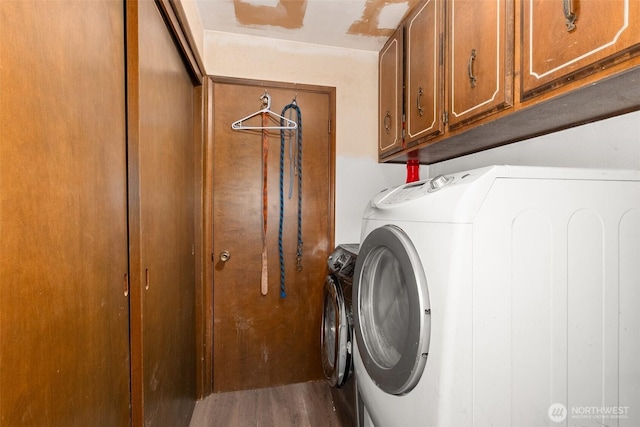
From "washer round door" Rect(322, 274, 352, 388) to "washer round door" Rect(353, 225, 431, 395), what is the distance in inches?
8.1

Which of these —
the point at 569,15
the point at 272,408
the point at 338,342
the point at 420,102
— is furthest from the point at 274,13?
the point at 272,408

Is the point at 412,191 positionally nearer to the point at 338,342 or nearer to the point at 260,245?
the point at 338,342

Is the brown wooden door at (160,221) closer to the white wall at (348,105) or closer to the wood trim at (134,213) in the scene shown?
the wood trim at (134,213)

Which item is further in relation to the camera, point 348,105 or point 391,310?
point 348,105

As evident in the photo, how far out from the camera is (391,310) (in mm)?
1220

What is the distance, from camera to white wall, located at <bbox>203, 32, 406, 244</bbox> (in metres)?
2.11

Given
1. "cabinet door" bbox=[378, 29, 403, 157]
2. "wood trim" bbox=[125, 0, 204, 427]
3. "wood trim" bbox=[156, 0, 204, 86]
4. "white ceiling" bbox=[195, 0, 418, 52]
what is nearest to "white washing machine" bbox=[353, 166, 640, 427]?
"wood trim" bbox=[125, 0, 204, 427]

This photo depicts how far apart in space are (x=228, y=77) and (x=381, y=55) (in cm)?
104

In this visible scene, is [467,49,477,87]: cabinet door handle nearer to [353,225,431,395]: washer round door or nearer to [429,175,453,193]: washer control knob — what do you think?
[429,175,453,193]: washer control knob

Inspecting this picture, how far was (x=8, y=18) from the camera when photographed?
526mm

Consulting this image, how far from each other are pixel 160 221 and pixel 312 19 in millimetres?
1442

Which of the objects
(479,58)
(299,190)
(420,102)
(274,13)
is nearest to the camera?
(479,58)

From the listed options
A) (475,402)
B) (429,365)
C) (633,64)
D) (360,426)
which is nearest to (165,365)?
(360,426)

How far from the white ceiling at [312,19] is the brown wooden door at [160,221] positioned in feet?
1.39
